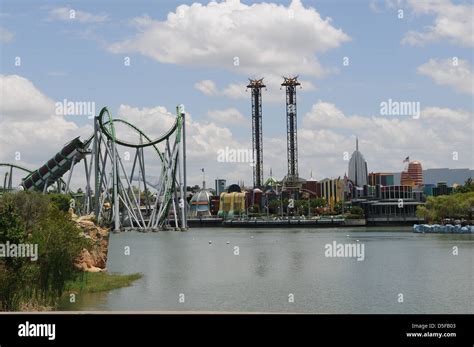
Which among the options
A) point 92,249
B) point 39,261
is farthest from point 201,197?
point 39,261

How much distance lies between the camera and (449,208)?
93.4m

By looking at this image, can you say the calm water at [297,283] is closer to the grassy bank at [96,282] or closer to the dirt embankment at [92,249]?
the grassy bank at [96,282]

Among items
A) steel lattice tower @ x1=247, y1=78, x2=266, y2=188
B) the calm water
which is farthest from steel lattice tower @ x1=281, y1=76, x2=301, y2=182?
the calm water

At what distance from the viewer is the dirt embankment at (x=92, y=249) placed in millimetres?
31203

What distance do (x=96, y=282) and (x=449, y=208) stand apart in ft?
235

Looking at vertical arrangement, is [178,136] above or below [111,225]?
above

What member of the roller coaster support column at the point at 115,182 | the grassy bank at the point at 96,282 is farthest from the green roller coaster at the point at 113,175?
the grassy bank at the point at 96,282

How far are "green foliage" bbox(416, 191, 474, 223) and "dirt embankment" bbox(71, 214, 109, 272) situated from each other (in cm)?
6470

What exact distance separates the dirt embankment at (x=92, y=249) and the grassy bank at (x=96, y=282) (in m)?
0.49

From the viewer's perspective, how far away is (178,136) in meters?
109

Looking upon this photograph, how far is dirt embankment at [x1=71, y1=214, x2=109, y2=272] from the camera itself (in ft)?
102
